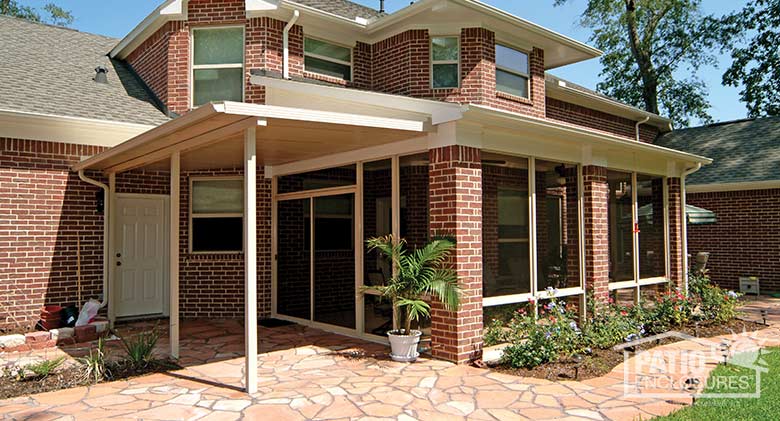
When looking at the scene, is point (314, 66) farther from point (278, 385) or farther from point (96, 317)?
point (278, 385)

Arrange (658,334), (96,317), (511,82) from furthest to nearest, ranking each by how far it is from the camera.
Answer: (511,82)
(96,317)
(658,334)

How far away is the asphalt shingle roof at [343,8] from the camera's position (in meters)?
11.5

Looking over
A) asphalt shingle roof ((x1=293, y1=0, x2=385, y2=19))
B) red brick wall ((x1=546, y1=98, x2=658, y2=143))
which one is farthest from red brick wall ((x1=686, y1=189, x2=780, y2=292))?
asphalt shingle roof ((x1=293, y1=0, x2=385, y2=19))

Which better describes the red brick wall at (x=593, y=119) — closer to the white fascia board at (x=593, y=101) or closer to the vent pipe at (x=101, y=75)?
the white fascia board at (x=593, y=101)

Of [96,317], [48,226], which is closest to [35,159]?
[48,226]

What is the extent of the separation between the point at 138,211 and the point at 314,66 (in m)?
4.18

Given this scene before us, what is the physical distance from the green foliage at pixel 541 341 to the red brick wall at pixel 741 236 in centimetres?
968

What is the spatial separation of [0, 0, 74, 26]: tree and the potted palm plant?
77.1 ft

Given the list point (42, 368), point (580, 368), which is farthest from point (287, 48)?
point (580, 368)

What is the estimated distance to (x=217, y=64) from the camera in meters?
10.2

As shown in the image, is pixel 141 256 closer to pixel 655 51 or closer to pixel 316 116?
pixel 316 116

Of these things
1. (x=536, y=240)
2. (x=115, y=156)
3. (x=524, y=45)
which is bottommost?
(x=536, y=240)


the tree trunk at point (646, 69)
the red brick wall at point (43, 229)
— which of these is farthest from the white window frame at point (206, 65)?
the tree trunk at point (646, 69)

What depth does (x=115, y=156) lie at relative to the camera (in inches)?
283
